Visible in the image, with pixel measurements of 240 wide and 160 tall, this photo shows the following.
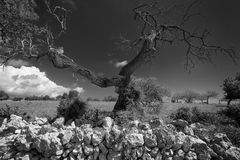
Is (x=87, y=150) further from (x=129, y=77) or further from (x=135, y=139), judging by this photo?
(x=129, y=77)

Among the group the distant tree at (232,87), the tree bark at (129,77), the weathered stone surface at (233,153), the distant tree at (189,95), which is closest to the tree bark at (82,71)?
the tree bark at (129,77)

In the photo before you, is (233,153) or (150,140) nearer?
(233,153)

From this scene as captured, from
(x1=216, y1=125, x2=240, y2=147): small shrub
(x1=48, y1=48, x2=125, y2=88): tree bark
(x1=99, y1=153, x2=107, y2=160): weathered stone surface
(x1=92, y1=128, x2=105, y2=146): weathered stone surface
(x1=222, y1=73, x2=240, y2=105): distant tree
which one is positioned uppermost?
(x1=222, y1=73, x2=240, y2=105): distant tree

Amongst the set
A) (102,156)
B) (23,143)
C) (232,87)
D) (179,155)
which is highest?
(232,87)

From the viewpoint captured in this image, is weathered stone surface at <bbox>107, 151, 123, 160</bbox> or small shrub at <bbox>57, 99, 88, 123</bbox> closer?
weathered stone surface at <bbox>107, 151, 123, 160</bbox>

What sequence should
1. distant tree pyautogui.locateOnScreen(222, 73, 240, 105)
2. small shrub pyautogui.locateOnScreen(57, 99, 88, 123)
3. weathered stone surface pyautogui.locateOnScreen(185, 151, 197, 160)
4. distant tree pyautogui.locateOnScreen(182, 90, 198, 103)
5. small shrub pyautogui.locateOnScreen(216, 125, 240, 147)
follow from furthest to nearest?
distant tree pyautogui.locateOnScreen(182, 90, 198, 103) → distant tree pyautogui.locateOnScreen(222, 73, 240, 105) → small shrub pyautogui.locateOnScreen(57, 99, 88, 123) → small shrub pyautogui.locateOnScreen(216, 125, 240, 147) → weathered stone surface pyautogui.locateOnScreen(185, 151, 197, 160)

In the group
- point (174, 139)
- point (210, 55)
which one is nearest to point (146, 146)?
point (174, 139)

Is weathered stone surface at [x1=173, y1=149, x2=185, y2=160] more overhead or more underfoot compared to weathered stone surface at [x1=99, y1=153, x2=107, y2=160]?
more overhead

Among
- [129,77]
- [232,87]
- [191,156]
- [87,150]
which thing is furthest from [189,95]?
[87,150]

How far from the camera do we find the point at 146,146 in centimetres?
400

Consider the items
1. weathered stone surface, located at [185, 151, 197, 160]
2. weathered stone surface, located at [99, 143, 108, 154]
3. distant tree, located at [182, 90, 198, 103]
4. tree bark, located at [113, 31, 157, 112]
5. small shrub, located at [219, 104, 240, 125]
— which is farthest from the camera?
distant tree, located at [182, 90, 198, 103]

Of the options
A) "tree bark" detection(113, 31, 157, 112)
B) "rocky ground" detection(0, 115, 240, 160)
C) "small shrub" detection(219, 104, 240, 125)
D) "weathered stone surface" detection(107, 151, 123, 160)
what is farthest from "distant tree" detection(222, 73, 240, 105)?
"weathered stone surface" detection(107, 151, 123, 160)

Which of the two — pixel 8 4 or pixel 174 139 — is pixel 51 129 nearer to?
pixel 174 139

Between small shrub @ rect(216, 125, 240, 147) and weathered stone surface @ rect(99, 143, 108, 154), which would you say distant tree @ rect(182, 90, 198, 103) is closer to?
small shrub @ rect(216, 125, 240, 147)
